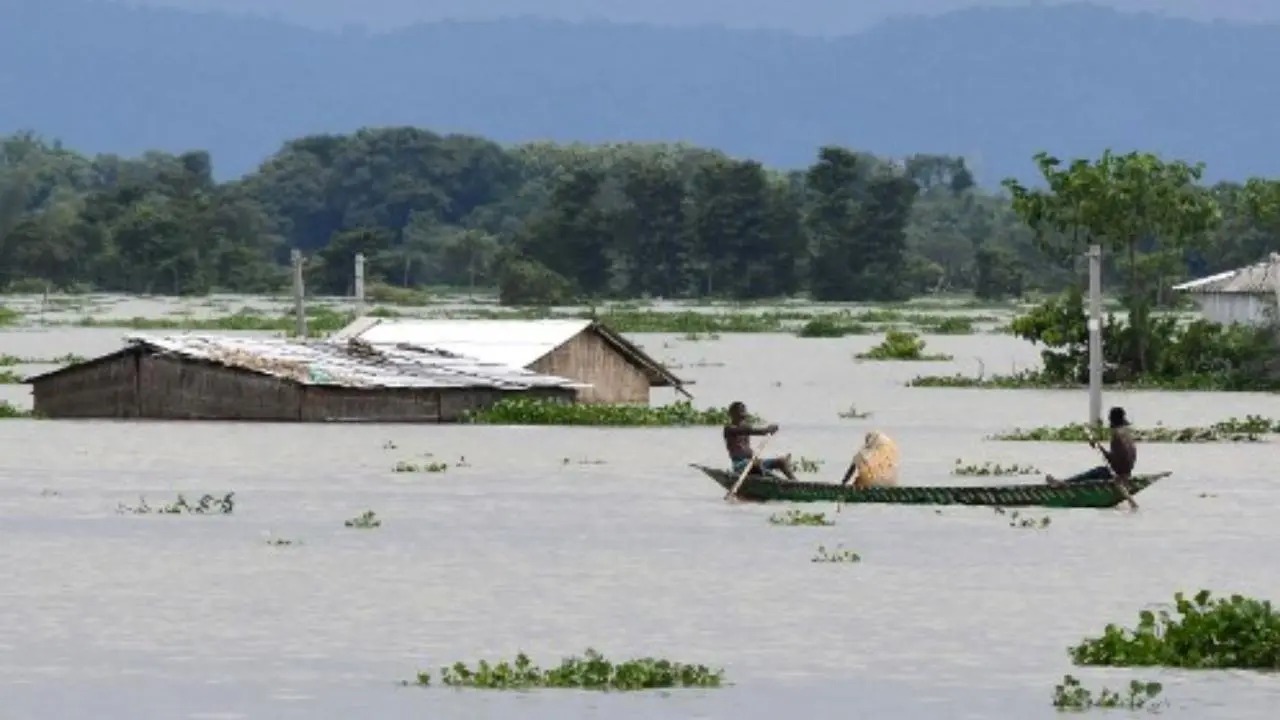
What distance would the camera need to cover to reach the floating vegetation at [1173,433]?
124 feet

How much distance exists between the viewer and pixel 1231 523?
27.7 meters

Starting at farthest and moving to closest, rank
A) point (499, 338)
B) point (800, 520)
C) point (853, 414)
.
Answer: point (853, 414) → point (499, 338) → point (800, 520)

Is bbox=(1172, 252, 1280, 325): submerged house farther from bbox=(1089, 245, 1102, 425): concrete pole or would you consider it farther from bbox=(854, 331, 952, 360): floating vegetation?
bbox=(854, 331, 952, 360): floating vegetation

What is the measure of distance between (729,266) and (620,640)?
97.6m

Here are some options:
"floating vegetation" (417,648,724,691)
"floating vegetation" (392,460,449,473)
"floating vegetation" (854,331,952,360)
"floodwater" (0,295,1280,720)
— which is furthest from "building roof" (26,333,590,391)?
"floating vegetation" (854,331,952,360)

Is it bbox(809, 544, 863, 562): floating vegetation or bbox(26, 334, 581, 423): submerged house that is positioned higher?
bbox(26, 334, 581, 423): submerged house

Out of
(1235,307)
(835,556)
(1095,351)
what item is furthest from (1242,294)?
(835,556)

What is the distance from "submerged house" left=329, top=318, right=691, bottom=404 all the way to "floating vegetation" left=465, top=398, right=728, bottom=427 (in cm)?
→ 87

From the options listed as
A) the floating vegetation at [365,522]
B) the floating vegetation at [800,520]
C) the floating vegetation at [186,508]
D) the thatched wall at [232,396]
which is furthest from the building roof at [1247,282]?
the floating vegetation at [365,522]

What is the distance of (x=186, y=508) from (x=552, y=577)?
257 inches

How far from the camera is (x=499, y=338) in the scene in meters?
43.2

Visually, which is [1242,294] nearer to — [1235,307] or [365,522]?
[1235,307]

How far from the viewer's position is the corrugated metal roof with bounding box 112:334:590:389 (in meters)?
39.9

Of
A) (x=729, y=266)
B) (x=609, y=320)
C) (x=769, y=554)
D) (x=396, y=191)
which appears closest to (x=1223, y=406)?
(x=769, y=554)
